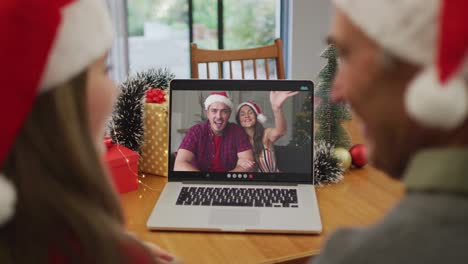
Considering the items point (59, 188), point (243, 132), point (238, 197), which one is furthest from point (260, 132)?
point (59, 188)

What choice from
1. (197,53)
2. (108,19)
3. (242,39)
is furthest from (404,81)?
(242,39)

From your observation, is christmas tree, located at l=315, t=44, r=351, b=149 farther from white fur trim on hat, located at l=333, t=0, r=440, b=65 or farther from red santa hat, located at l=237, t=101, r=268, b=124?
white fur trim on hat, located at l=333, t=0, r=440, b=65

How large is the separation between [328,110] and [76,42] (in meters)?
0.95

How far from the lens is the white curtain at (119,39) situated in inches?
142

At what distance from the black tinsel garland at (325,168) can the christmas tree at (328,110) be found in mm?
83

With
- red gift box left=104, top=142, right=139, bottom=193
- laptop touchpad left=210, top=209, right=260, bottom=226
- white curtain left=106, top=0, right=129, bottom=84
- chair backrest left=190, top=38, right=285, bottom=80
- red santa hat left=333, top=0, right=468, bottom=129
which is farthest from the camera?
white curtain left=106, top=0, right=129, bottom=84

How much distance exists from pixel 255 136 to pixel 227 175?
4.6 inches

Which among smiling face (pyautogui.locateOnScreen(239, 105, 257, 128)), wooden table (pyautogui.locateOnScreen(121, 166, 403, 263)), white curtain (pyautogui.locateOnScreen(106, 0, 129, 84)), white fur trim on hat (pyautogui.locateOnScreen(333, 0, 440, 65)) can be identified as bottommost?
wooden table (pyautogui.locateOnScreen(121, 166, 403, 263))

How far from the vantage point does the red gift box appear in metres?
1.38

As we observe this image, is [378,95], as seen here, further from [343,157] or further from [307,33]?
[307,33]

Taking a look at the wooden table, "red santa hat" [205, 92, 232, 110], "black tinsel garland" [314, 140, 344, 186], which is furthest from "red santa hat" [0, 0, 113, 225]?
"black tinsel garland" [314, 140, 344, 186]

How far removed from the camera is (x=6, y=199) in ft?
2.13

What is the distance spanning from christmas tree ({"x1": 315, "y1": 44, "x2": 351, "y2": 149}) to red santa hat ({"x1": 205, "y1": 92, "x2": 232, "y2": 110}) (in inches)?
10.0

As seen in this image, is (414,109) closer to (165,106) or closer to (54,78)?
(54,78)
